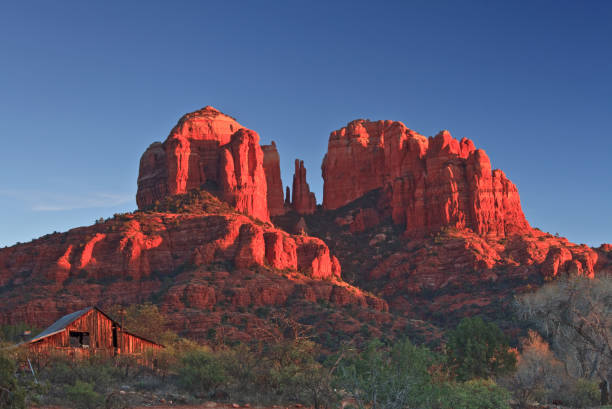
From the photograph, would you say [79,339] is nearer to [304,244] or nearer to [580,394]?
[580,394]

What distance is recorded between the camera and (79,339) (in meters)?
37.4

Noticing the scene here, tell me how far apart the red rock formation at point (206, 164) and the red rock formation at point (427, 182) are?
1028 inches

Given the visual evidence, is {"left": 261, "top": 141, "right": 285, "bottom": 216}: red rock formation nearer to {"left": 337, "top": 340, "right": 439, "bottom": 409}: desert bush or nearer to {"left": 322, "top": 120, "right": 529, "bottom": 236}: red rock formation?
{"left": 322, "top": 120, "right": 529, "bottom": 236}: red rock formation

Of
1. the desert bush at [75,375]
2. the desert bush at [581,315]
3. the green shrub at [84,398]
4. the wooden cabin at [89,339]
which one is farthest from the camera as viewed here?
the desert bush at [581,315]

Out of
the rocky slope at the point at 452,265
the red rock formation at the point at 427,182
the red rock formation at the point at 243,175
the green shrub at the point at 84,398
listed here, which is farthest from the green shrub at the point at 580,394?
the red rock formation at the point at 427,182

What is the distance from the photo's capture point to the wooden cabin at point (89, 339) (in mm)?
33906

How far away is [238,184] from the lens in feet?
329

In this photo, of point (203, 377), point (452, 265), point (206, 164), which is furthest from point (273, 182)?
point (203, 377)

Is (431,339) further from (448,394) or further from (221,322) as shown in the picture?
(448,394)

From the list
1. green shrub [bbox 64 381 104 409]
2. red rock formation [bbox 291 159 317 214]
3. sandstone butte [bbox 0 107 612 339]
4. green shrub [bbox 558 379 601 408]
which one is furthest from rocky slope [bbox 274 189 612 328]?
green shrub [bbox 64 381 104 409]

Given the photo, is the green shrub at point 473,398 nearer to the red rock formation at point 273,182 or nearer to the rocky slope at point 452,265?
the rocky slope at point 452,265

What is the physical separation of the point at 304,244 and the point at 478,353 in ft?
182

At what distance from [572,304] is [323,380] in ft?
55.9

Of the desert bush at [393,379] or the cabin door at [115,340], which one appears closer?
the desert bush at [393,379]
